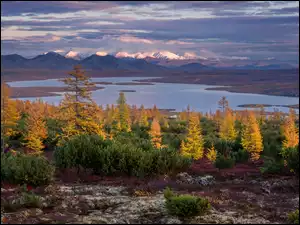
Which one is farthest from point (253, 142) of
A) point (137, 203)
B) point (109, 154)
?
point (137, 203)

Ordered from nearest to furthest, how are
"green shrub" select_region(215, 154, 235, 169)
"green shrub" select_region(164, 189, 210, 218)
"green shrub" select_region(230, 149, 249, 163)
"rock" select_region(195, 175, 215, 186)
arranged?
"green shrub" select_region(164, 189, 210, 218) < "rock" select_region(195, 175, 215, 186) < "green shrub" select_region(215, 154, 235, 169) < "green shrub" select_region(230, 149, 249, 163)

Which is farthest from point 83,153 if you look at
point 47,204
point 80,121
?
point 80,121

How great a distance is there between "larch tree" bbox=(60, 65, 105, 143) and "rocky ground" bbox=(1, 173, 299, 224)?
1595cm

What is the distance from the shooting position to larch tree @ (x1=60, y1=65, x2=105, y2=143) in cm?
2905

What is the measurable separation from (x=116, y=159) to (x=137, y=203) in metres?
5.62

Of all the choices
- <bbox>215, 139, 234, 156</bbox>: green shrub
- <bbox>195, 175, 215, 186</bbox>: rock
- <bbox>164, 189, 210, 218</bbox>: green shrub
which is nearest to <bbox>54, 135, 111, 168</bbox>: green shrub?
<bbox>195, 175, 215, 186</bbox>: rock

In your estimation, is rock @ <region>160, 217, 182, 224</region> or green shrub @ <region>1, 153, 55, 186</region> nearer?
rock @ <region>160, 217, 182, 224</region>

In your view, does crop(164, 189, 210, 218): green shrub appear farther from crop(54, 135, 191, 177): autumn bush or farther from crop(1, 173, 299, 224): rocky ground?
crop(54, 135, 191, 177): autumn bush

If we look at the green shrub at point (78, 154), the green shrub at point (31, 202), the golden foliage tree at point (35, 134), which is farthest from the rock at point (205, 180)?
the golden foliage tree at point (35, 134)

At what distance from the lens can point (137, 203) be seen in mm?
9844

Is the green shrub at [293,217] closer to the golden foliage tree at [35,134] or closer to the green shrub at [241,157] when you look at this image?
the green shrub at [241,157]

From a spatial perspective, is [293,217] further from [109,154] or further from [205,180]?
[109,154]

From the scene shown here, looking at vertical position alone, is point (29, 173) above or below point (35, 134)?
above

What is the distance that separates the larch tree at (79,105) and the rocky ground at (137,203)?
1595cm
